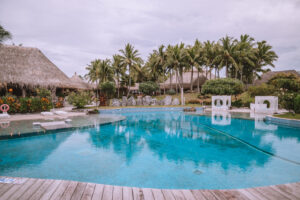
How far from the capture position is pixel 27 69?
17047 mm

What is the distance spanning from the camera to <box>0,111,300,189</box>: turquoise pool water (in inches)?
168

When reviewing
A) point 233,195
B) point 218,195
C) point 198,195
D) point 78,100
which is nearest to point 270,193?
point 233,195

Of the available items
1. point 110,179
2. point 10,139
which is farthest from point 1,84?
point 110,179

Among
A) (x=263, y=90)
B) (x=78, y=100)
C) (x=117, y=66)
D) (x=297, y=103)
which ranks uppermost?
(x=117, y=66)

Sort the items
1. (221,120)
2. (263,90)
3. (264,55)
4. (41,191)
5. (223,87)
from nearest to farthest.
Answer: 1. (41,191)
2. (221,120)
3. (263,90)
4. (223,87)
5. (264,55)

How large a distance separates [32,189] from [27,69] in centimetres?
1830

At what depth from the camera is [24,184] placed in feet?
8.93

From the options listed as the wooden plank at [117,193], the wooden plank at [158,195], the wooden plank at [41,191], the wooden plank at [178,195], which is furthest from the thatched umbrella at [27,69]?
the wooden plank at [178,195]

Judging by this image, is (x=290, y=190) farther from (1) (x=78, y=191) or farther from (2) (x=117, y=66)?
(2) (x=117, y=66)

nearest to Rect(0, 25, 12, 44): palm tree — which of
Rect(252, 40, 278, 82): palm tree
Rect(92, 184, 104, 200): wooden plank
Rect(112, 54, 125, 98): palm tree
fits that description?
Rect(92, 184, 104, 200): wooden plank

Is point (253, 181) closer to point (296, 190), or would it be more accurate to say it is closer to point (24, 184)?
point (296, 190)

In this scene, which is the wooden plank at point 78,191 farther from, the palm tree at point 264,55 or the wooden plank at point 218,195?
the palm tree at point 264,55

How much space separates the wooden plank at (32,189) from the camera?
93.8 inches

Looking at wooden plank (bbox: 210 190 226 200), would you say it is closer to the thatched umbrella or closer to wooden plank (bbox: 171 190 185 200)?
wooden plank (bbox: 171 190 185 200)
